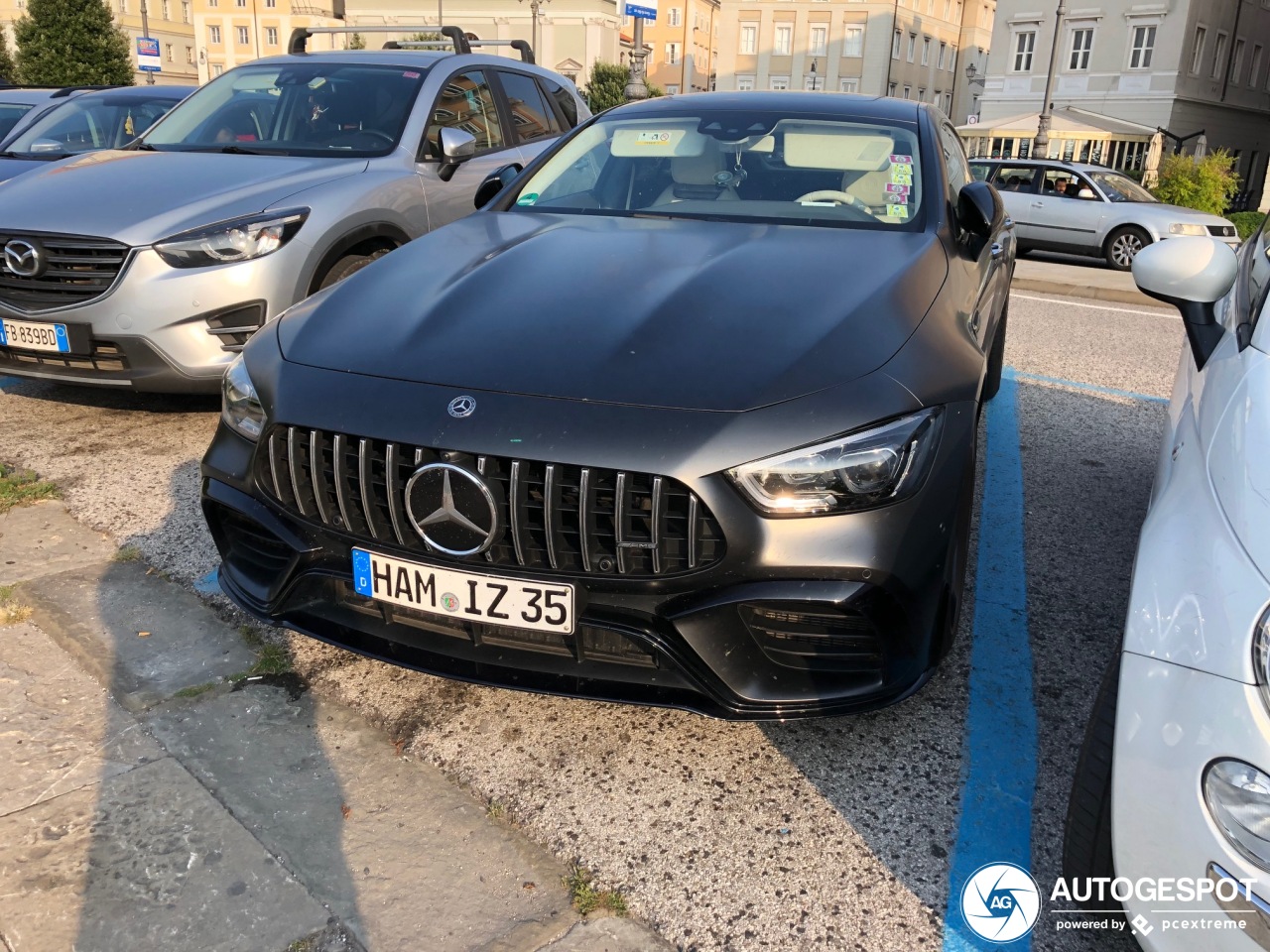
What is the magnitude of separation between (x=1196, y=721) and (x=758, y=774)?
1085 mm

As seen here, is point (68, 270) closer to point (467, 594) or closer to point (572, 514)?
→ point (467, 594)

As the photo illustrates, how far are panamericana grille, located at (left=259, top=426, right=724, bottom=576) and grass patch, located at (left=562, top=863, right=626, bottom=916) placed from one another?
0.59 metres

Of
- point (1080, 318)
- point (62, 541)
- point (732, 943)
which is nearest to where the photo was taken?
point (732, 943)

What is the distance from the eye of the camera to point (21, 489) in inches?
151

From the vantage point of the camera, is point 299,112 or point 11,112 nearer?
point 299,112

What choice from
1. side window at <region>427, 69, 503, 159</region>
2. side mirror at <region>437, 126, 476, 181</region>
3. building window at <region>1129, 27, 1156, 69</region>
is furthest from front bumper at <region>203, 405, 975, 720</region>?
building window at <region>1129, 27, 1156, 69</region>

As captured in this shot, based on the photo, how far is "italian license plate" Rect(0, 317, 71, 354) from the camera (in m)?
4.14

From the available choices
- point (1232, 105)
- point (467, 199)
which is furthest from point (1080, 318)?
point (1232, 105)

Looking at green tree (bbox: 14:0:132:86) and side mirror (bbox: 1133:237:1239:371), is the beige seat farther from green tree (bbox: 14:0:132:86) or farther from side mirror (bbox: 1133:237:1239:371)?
green tree (bbox: 14:0:132:86)

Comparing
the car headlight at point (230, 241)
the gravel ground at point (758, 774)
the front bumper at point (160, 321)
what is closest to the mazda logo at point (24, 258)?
the front bumper at point (160, 321)

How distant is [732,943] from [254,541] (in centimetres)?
144

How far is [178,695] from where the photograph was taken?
2.57m

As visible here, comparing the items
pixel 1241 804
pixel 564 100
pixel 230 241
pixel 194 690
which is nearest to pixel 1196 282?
pixel 1241 804

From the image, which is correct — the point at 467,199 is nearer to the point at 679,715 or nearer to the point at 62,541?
the point at 62,541
